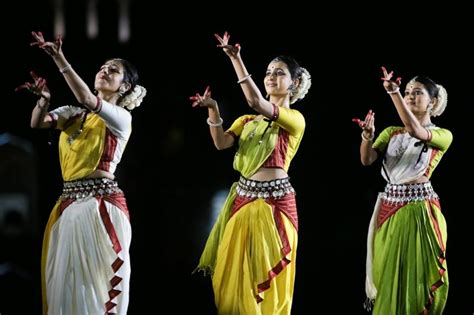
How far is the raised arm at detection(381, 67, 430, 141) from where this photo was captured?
336 cm

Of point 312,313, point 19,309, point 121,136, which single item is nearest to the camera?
point 121,136

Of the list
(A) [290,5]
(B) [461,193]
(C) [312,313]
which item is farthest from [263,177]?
(B) [461,193]

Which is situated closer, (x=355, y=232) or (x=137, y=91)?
(x=137, y=91)

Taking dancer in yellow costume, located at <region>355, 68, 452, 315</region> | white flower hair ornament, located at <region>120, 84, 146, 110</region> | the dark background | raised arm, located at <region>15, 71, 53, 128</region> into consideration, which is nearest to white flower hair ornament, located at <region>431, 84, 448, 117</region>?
dancer in yellow costume, located at <region>355, 68, 452, 315</region>

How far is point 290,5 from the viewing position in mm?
4316

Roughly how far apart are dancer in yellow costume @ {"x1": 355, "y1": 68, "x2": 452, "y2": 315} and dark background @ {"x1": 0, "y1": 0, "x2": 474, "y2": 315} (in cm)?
60

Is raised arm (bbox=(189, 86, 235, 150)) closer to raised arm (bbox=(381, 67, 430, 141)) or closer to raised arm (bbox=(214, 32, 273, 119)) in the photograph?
raised arm (bbox=(214, 32, 273, 119))

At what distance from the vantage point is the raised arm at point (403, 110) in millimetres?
3361

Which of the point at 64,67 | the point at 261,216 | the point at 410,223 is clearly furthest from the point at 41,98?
the point at 410,223

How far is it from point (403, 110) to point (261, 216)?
31.2 inches

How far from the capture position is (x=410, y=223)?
3.56 metres

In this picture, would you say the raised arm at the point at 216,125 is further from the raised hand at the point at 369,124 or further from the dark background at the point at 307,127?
the dark background at the point at 307,127

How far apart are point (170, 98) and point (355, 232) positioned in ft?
4.52

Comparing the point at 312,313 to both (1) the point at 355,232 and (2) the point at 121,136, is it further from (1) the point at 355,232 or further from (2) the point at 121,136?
(2) the point at 121,136
